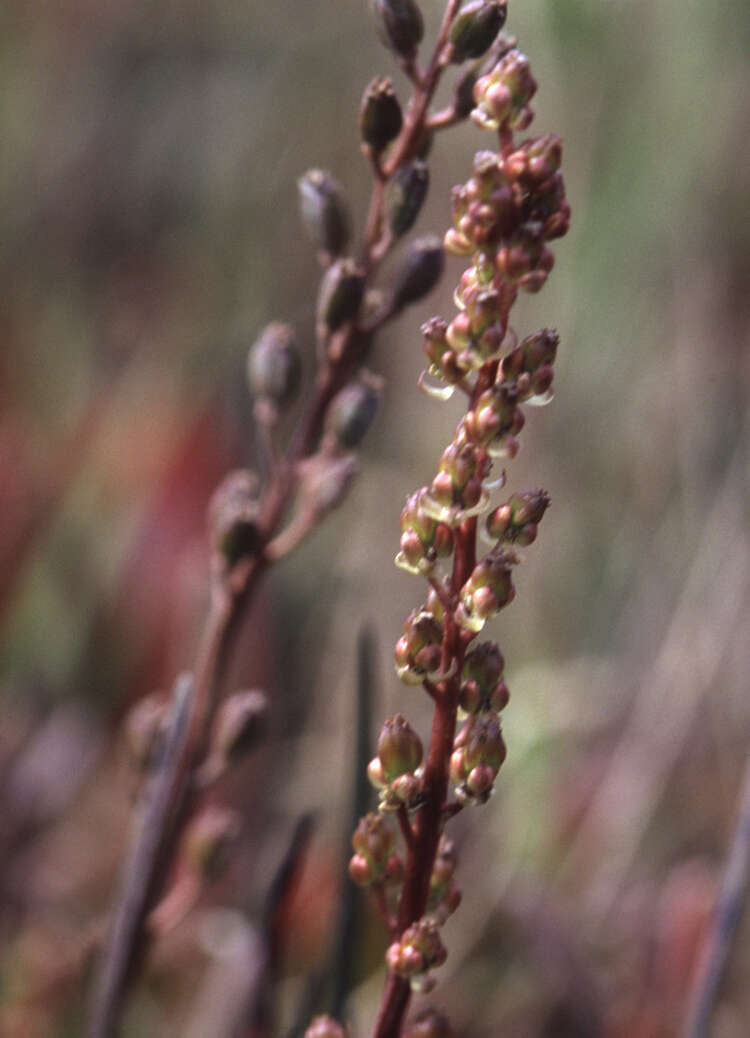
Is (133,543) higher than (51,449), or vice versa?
(51,449)

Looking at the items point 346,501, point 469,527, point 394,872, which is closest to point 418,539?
point 469,527

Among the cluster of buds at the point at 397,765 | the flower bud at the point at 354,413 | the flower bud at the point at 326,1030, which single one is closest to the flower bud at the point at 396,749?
the cluster of buds at the point at 397,765

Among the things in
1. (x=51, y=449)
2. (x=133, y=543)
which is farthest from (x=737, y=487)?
(x=51, y=449)

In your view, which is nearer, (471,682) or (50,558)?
(471,682)

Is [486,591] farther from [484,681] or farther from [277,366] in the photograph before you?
[277,366]

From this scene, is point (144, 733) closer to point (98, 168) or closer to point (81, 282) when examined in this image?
point (81, 282)
